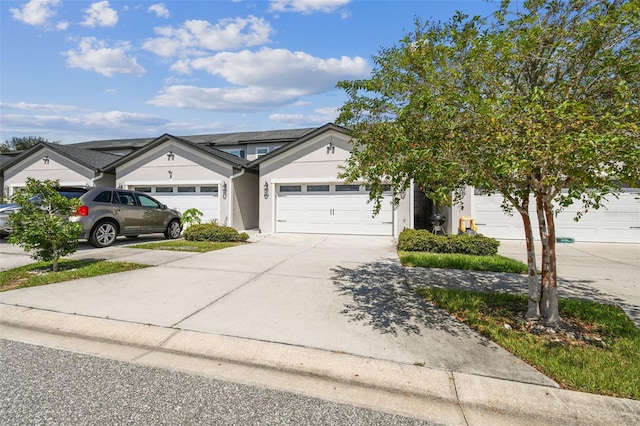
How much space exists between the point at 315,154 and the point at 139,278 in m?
8.50

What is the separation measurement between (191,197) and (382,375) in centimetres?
1360

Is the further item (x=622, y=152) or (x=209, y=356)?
(x=209, y=356)

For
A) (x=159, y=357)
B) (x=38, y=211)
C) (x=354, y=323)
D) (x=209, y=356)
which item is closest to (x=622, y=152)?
(x=354, y=323)

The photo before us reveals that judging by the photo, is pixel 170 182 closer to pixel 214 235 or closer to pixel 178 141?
pixel 178 141

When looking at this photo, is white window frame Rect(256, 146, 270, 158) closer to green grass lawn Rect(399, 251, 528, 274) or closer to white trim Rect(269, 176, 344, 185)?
white trim Rect(269, 176, 344, 185)

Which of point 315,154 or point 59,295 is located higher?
point 315,154

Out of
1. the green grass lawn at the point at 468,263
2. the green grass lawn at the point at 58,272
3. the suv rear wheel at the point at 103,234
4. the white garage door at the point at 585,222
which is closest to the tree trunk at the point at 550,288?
the green grass lawn at the point at 468,263

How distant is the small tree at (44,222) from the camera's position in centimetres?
588

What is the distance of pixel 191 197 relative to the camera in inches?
583

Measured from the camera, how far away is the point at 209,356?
11.0ft

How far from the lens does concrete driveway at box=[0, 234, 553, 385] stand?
3418mm

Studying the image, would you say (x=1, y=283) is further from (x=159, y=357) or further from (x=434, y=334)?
(x=434, y=334)

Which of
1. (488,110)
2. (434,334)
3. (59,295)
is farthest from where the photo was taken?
(59,295)

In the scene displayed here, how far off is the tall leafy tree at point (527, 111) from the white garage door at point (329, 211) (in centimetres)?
810
